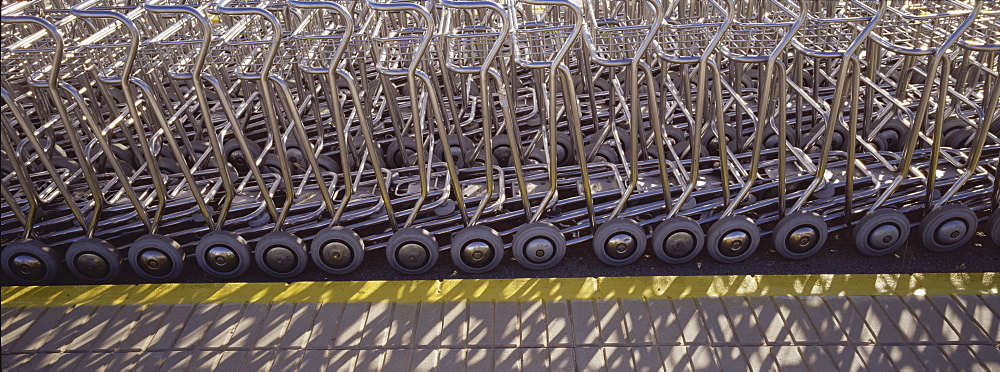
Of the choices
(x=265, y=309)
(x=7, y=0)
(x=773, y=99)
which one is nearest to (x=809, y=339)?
(x=773, y=99)

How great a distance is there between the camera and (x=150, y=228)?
3.42 m

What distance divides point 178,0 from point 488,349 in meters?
3.61

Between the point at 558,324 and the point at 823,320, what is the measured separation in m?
1.04

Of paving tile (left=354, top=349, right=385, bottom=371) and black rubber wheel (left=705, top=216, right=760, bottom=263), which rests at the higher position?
paving tile (left=354, top=349, right=385, bottom=371)

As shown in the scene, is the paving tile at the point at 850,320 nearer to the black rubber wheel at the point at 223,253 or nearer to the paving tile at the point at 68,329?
the black rubber wheel at the point at 223,253

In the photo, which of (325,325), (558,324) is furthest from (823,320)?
(325,325)

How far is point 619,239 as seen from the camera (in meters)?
3.28

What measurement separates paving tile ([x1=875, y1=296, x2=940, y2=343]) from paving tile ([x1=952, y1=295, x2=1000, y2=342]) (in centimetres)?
17

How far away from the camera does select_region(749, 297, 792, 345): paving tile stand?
2.83 metres

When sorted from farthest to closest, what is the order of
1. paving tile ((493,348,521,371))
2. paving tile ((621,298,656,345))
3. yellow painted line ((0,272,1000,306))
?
1. yellow painted line ((0,272,1000,306))
2. paving tile ((621,298,656,345))
3. paving tile ((493,348,521,371))

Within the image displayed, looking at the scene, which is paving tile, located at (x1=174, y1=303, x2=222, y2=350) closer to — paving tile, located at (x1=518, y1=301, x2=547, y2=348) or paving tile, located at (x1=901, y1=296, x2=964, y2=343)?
paving tile, located at (x1=518, y1=301, x2=547, y2=348)

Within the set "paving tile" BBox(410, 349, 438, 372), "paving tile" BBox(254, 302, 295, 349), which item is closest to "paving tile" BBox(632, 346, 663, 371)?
"paving tile" BBox(410, 349, 438, 372)

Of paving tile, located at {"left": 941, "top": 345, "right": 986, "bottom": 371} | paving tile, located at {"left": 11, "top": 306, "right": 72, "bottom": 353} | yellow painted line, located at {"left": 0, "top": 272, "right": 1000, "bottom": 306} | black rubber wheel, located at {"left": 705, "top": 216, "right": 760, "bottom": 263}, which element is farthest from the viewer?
black rubber wheel, located at {"left": 705, "top": 216, "right": 760, "bottom": 263}

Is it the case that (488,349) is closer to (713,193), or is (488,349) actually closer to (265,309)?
(265,309)
